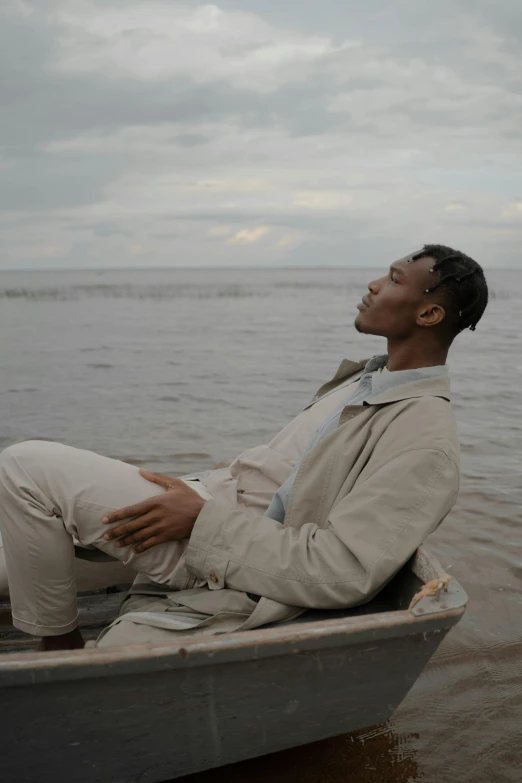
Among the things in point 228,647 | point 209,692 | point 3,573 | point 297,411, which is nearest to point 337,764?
point 209,692

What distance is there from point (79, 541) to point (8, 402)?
8.12m

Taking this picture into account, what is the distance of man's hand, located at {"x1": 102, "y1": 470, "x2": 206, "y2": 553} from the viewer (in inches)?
90.4

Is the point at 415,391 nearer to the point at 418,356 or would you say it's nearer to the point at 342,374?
the point at 418,356

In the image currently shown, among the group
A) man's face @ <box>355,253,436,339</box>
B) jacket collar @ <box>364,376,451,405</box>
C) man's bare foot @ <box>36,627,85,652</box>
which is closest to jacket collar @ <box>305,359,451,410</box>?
jacket collar @ <box>364,376,451,405</box>

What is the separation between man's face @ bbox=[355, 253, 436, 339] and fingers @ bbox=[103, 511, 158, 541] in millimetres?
992

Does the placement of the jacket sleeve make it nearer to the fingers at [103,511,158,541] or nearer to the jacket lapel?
the fingers at [103,511,158,541]

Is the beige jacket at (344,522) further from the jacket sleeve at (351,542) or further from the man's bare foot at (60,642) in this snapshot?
the man's bare foot at (60,642)

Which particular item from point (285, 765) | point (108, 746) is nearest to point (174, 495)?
point (108, 746)

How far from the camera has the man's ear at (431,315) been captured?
8.09 feet

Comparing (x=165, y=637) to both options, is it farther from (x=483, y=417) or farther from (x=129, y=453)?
(x=483, y=417)

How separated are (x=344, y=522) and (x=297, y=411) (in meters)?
7.33

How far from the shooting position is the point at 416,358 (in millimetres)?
2502

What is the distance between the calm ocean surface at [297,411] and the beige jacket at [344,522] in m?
0.89

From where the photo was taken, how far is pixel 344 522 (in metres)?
2.07
